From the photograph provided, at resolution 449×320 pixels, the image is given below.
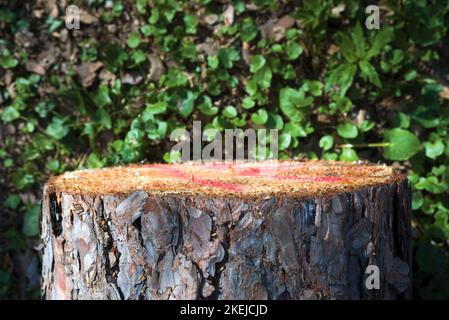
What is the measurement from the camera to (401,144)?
2.35 meters

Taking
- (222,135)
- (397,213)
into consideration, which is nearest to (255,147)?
(222,135)

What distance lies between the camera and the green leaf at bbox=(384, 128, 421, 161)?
234 cm

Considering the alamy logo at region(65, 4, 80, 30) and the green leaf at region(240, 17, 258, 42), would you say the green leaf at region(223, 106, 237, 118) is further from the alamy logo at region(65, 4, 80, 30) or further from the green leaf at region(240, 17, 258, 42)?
the alamy logo at region(65, 4, 80, 30)

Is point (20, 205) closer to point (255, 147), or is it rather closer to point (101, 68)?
point (101, 68)

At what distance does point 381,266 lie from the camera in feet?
5.35

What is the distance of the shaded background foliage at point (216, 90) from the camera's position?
2.37 metres

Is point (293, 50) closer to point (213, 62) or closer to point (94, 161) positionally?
point (213, 62)

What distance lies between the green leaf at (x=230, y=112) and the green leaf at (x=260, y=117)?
0.22 feet

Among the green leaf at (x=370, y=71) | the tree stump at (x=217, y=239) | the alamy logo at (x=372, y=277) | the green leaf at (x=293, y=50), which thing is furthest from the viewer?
the green leaf at (x=293, y=50)

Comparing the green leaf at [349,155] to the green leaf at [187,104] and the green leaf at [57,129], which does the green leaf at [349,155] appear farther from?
the green leaf at [57,129]

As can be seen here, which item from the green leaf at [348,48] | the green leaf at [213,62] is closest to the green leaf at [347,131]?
the green leaf at [348,48]

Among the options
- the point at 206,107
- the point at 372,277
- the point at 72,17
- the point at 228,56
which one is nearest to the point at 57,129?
the point at 72,17

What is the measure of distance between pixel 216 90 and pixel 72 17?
627 mm
